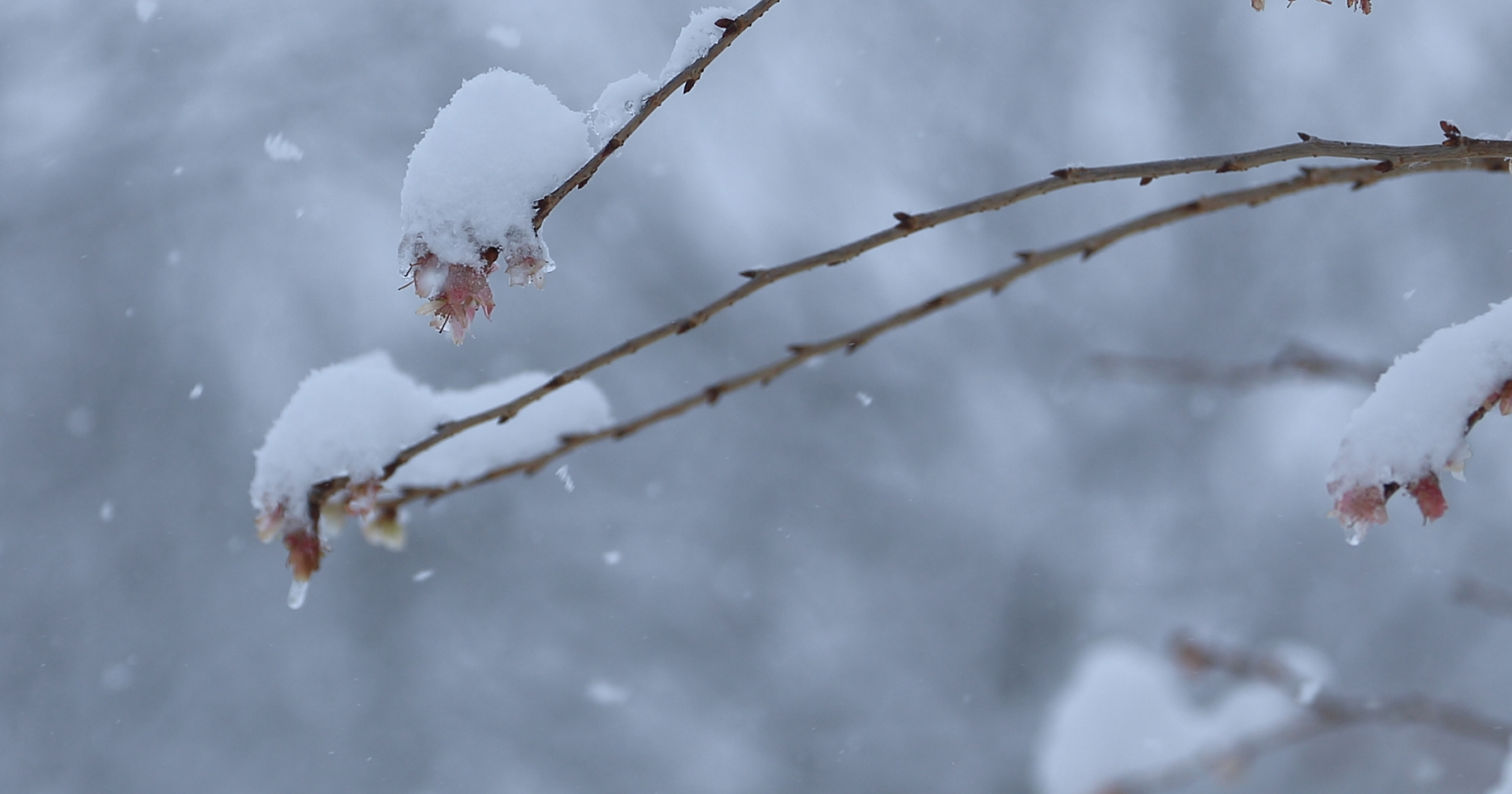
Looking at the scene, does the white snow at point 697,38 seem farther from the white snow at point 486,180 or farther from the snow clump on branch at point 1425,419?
the snow clump on branch at point 1425,419

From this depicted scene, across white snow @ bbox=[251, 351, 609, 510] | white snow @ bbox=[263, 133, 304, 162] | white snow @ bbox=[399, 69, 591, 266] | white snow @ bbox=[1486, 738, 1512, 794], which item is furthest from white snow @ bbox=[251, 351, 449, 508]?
white snow @ bbox=[263, 133, 304, 162]

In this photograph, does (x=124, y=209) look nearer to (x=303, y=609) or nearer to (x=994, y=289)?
(x=303, y=609)

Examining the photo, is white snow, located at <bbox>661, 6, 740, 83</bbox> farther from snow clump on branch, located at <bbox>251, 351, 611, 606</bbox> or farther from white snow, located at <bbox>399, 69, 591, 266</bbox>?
snow clump on branch, located at <bbox>251, 351, 611, 606</bbox>

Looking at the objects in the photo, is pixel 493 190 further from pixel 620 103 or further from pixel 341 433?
pixel 341 433

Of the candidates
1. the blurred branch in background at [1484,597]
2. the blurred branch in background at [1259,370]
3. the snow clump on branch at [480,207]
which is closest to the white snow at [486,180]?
the snow clump on branch at [480,207]

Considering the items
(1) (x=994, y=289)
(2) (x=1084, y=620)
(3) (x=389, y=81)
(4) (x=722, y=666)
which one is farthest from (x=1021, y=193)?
(2) (x=1084, y=620)
